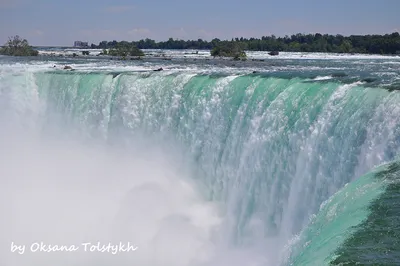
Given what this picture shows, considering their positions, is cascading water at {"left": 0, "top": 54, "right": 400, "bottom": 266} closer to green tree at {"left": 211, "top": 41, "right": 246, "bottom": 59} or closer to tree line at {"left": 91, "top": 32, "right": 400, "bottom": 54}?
green tree at {"left": 211, "top": 41, "right": 246, "bottom": 59}

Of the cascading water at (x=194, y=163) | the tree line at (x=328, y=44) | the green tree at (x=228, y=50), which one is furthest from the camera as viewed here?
the tree line at (x=328, y=44)

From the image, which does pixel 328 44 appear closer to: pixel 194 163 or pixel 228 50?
pixel 228 50

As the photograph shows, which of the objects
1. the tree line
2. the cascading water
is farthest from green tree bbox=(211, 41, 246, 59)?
the cascading water

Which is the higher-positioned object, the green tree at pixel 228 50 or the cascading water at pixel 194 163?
the green tree at pixel 228 50

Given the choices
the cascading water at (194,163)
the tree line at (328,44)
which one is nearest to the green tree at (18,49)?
the tree line at (328,44)

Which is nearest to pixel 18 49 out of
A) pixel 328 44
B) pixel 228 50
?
pixel 228 50

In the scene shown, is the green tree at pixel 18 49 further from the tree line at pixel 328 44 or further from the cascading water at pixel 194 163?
the cascading water at pixel 194 163

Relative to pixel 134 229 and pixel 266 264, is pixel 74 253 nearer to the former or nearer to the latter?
pixel 134 229

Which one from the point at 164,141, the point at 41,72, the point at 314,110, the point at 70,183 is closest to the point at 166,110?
the point at 164,141
